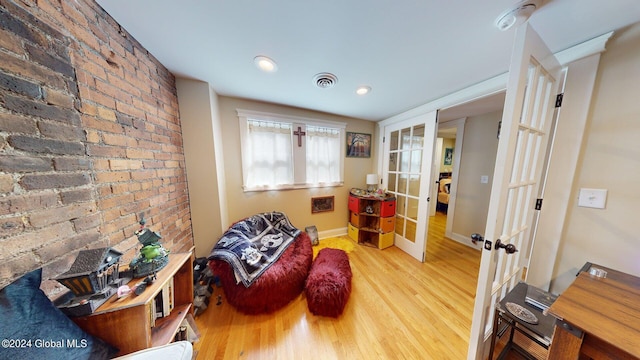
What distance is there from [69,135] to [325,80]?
1591 millimetres

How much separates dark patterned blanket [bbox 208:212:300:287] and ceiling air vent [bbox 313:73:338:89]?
5.38 ft

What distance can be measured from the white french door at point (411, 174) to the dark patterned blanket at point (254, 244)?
155 cm

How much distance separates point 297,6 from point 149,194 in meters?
1.54

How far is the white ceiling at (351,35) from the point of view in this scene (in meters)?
0.85

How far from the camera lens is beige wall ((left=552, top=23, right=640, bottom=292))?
3.01 ft

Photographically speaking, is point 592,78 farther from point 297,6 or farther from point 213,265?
point 213,265

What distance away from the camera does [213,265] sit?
1462 mm

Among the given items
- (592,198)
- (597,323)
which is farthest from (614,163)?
(597,323)

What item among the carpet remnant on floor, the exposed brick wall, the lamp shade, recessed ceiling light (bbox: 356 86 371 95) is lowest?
the carpet remnant on floor

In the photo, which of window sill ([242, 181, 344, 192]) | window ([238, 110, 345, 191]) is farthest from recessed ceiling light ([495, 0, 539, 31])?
window sill ([242, 181, 344, 192])

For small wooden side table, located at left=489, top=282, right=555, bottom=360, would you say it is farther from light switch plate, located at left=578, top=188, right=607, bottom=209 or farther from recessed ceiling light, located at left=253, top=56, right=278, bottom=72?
recessed ceiling light, located at left=253, top=56, right=278, bottom=72

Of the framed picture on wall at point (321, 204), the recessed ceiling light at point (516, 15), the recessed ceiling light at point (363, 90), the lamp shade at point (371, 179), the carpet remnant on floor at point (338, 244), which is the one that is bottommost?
the carpet remnant on floor at point (338, 244)

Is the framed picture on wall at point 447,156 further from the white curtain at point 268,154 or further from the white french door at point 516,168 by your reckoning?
the white curtain at point 268,154

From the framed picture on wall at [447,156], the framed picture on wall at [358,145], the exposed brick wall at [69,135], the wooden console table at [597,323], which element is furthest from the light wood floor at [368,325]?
the framed picture on wall at [447,156]
